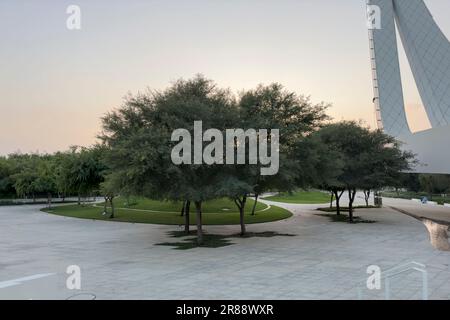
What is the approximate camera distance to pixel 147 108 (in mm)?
21984

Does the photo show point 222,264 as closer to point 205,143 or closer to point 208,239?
point 205,143

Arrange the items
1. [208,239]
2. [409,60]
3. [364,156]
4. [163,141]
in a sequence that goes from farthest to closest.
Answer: [409,60], [364,156], [208,239], [163,141]

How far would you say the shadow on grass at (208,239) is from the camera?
71.4ft

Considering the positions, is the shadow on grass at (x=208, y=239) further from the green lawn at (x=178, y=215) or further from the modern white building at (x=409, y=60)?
the modern white building at (x=409, y=60)

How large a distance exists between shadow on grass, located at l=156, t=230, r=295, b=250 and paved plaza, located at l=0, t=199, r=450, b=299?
2.15 feet

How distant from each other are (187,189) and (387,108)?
4937 centimetres

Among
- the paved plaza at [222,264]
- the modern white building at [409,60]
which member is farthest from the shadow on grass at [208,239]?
the modern white building at [409,60]

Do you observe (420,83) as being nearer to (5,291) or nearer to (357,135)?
(357,135)

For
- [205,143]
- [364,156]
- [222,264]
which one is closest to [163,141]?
Result: [205,143]

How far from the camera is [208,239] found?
24.0 meters

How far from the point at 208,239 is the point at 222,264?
7.43m

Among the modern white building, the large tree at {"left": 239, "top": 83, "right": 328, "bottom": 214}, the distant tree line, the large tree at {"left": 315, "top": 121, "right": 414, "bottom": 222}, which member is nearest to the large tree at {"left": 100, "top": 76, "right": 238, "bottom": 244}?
the distant tree line

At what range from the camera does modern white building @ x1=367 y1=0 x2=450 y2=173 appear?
180ft
